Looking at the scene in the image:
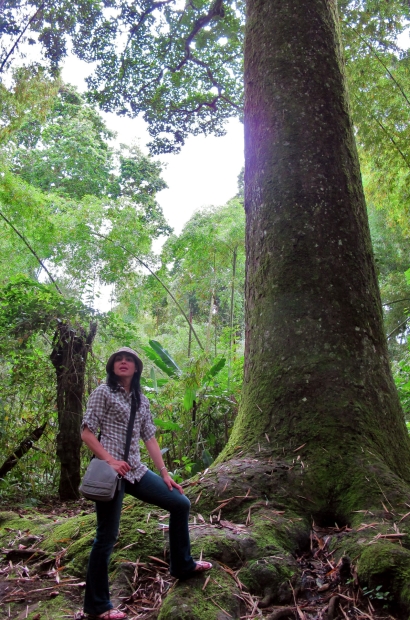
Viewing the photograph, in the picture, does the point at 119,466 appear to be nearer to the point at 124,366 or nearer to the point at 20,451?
the point at 124,366

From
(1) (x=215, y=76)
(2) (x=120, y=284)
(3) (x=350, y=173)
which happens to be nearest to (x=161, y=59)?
(1) (x=215, y=76)

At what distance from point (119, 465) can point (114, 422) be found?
0.23 metres

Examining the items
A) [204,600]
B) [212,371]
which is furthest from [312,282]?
[212,371]

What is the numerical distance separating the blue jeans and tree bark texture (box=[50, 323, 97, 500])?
3.25 m

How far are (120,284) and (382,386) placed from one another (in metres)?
10.2

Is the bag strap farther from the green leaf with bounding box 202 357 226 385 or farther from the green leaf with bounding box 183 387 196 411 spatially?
the green leaf with bounding box 202 357 226 385

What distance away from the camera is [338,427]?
2809mm

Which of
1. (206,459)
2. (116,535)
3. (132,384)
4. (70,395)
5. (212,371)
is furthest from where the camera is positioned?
(212,371)

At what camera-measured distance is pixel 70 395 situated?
18.1ft

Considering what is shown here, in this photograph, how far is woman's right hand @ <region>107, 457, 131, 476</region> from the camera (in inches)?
86.5

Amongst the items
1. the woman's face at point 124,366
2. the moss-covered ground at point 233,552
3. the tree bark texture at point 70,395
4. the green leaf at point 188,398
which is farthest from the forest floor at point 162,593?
the green leaf at point 188,398

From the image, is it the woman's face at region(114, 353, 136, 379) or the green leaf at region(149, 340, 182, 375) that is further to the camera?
the green leaf at region(149, 340, 182, 375)

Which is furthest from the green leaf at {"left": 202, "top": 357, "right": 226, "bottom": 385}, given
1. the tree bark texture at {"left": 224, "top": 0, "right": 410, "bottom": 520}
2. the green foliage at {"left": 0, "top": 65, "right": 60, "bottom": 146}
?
the green foliage at {"left": 0, "top": 65, "right": 60, "bottom": 146}

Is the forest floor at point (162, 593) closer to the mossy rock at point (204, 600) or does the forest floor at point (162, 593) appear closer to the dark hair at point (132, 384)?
the mossy rock at point (204, 600)
